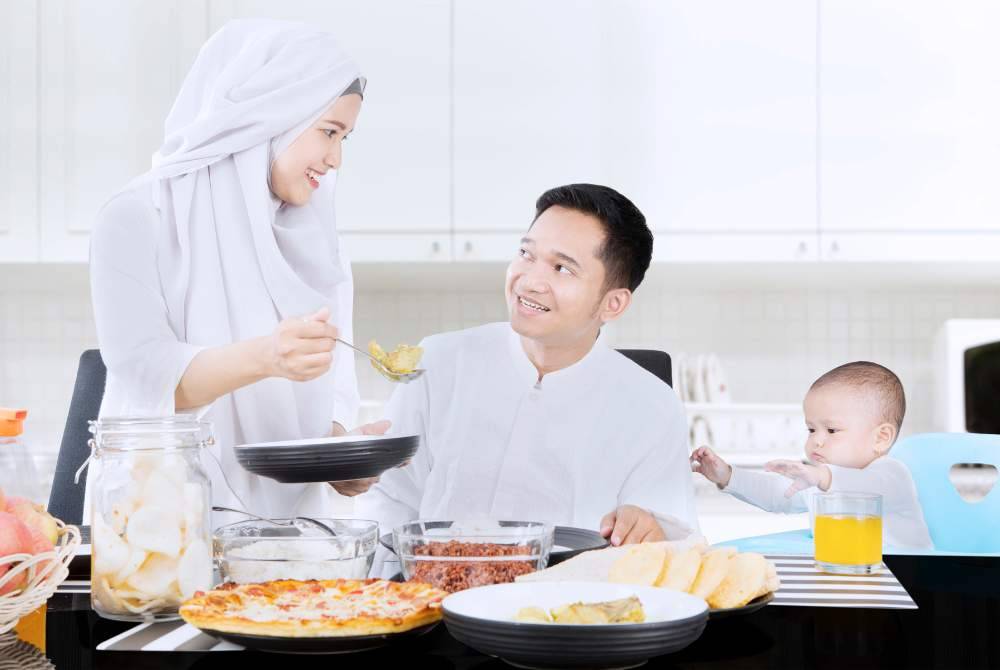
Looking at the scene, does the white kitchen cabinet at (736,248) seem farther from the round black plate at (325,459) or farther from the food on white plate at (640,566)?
the food on white plate at (640,566)

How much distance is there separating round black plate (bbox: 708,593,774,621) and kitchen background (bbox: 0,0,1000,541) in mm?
2329

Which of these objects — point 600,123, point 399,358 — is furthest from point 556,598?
point 600,123

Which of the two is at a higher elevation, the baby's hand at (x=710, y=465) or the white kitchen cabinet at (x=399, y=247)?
the white kitchen cabinet at (x=399, y=247)

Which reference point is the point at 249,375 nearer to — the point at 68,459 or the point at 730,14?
the point at 68,459

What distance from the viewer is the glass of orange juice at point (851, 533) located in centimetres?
104

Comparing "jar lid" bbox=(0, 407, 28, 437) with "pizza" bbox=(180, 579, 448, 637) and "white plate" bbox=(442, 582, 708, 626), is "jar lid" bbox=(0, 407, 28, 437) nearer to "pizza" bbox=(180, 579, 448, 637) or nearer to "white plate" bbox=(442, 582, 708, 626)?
"pizza" bbox=(180, 579, 448, 637)

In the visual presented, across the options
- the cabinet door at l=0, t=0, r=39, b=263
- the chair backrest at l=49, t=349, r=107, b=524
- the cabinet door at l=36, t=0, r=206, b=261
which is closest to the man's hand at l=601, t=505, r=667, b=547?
the chair backrest at l=49, t=349, r=107, b=524

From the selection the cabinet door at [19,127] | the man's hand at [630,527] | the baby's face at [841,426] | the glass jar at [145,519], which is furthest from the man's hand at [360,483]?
the cabinet door at [19,127]

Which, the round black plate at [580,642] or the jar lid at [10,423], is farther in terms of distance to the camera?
the jar lid at [10,423]

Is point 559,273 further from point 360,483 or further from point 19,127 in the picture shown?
point 19,127

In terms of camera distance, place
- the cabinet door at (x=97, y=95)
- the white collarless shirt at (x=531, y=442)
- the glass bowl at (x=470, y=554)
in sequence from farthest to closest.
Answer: the cabinet door at (x=97, y=95)
the white collarless shirt at (x=531, y=442)
the glass bowl at (x=470, y=554)

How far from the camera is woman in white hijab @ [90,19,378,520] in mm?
1498

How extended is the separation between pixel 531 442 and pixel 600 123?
1.58 m

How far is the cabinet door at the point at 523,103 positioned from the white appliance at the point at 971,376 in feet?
3.70
